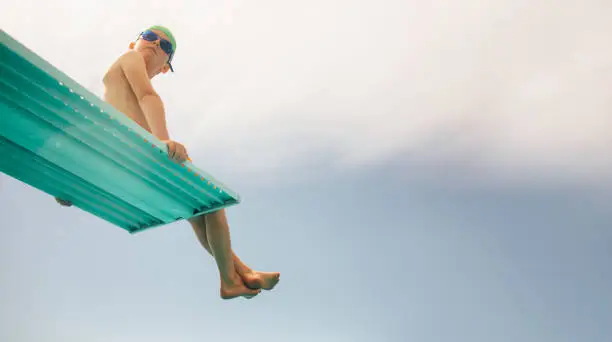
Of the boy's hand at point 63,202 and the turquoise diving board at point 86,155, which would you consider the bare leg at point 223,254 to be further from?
the boy's hand at point 63,202

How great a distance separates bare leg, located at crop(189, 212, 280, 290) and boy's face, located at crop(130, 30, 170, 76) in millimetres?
1644

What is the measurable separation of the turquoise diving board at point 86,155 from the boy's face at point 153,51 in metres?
1.53

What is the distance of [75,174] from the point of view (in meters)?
4.24

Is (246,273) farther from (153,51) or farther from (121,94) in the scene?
(153,51)

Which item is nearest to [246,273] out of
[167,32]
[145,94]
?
[145,94]

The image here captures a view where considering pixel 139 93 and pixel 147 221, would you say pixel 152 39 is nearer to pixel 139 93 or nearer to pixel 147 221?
pixel 139 93

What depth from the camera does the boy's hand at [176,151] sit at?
4.01 m

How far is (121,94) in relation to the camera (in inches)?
197

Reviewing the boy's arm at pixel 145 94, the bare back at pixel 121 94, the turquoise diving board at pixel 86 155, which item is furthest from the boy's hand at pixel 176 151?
the bare back at pixel 121 94

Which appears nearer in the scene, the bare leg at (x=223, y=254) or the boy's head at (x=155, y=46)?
the bare leg at (x=223, y=254)

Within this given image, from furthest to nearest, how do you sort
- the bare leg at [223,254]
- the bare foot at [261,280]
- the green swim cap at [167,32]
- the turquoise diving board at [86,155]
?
the green swim cap at [167,32] < the bare foot at [261,280] < the bare leg at [223,254] < the turquoise diving board at [86,155]

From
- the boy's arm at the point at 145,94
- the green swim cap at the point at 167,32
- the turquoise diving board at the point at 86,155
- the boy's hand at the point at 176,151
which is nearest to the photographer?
the turquoise diving board at the point at 86,155

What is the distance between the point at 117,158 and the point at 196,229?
57.2 inches

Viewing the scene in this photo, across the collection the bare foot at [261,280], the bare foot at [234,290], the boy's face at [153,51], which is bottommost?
the bare foot at [234,290]
